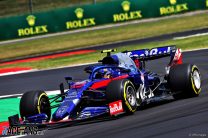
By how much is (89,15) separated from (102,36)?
3.58 metres

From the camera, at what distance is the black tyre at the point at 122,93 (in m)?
11.3

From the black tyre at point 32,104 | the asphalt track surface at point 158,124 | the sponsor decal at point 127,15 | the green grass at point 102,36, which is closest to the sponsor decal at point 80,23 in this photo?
the green grass at point 102,36

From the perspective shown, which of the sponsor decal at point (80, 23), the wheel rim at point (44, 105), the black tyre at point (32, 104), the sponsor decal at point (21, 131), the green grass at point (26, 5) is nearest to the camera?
the sponsor decal at point (21, 131)

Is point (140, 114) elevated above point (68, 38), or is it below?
below

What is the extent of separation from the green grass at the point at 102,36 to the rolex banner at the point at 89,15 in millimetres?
1103

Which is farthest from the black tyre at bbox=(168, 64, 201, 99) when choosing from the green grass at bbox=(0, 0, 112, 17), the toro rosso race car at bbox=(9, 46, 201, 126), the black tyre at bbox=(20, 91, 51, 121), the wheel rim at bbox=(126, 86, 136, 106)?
the green grass at bbox=(0, 0, 112, 17)

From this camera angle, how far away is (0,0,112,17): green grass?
130ft

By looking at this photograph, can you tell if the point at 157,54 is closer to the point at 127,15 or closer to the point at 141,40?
the point at 141,40

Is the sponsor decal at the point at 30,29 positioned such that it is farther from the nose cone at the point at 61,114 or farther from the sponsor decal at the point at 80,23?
the nose cone at the point at 61,114

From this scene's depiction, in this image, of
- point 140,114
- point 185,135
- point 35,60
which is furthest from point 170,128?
point 35,60

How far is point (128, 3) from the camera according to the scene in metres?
36.8

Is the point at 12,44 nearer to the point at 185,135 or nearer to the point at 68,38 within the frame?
the point at 68,38

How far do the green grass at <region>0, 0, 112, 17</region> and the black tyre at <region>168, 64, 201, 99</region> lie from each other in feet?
89.5

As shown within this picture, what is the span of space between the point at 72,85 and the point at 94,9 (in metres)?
25.1
